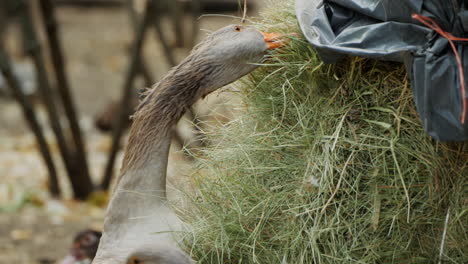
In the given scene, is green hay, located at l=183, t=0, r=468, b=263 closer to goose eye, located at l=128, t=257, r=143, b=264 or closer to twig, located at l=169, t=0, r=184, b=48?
goose eye, located at l=128, t=257, r=143, b=264

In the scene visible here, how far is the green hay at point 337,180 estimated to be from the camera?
2.31 metres

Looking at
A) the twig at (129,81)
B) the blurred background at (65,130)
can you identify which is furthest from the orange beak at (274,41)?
the twig at (129,81)

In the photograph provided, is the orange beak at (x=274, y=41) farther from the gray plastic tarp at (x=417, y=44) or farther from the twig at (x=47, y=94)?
the twig at (x=47, y=94)

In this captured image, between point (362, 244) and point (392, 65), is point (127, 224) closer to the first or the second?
point (362, 244)

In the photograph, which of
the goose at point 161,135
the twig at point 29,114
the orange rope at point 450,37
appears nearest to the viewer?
the orange rope at point 450,37

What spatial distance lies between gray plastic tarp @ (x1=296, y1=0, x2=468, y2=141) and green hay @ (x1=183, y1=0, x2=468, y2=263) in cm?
14

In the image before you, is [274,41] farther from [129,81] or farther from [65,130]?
[65,130]

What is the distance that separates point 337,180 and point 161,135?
798mm

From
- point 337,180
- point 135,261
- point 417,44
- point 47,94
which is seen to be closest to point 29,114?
point 47,94

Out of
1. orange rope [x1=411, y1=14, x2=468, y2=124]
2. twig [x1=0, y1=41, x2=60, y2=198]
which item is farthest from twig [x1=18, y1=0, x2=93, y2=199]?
orange rope [x1=411, y1=14, x2=468, y2=124]

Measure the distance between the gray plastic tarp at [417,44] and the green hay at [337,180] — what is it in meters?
0.14

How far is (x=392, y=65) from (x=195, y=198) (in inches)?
40.4

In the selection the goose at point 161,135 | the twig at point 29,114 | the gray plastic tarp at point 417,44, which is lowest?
the twig at point 29,114

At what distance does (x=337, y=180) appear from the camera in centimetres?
239
